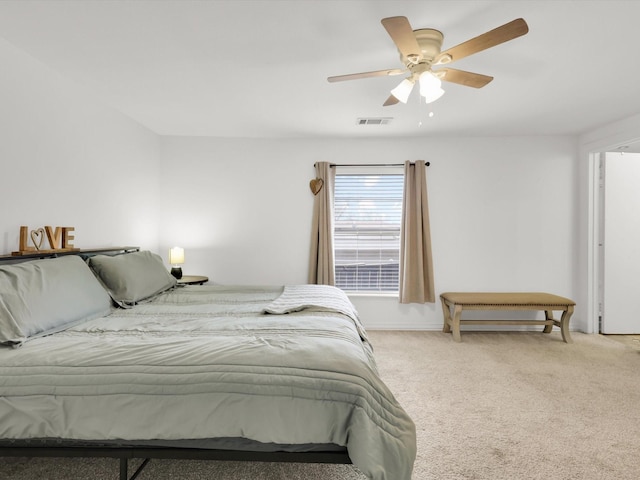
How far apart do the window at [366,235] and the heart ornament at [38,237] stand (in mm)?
3105

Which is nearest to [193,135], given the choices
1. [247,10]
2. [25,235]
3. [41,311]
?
[25,235]

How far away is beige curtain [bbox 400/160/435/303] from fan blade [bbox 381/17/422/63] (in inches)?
102

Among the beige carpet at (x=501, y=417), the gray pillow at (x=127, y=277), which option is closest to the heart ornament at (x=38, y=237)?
the gray pillow at (x=127, y=277)

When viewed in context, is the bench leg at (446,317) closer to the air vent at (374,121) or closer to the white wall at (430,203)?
the white wall at (430,203)

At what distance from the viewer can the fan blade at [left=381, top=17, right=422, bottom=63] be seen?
1.75 metres

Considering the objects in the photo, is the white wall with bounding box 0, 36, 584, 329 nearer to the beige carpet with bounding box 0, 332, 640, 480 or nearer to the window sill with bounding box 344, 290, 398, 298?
the window sill with bounding box 344, 290, 398, 298

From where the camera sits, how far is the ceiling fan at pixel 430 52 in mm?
1809

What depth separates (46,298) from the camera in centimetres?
202

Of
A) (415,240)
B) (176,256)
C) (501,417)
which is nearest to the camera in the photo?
(501,417)

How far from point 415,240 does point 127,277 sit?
321 cm

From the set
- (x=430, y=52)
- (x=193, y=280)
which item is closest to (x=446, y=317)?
(x=193, y=280)

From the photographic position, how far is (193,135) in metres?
4.72

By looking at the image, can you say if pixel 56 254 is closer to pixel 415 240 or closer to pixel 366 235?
pixel 366 235

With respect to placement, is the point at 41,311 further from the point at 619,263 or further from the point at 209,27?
the point at 619,263
